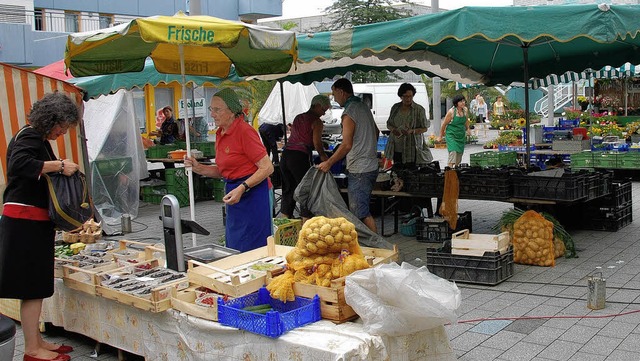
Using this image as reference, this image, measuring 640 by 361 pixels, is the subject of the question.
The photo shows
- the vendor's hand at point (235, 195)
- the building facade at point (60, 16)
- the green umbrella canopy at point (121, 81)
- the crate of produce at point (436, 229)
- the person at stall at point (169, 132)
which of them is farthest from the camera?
the building facade at point (60, 16)

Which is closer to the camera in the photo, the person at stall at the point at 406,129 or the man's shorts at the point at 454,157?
the person at stall at the point at 406,129

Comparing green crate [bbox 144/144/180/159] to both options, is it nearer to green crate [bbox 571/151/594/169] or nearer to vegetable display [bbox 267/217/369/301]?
green crate [bbox 571/151/594/169]

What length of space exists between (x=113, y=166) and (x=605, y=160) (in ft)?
31.6

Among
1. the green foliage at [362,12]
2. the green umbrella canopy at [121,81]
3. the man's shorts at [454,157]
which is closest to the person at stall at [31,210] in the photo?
the green umbrella canopy at [121,81]

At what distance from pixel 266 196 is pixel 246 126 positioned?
620 millimetres

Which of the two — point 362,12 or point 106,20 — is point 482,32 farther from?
point 106,20

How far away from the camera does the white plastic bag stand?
3719 mm

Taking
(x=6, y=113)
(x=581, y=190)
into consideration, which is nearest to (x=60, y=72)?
(x=6, y=113)

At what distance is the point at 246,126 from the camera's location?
18.4 feet

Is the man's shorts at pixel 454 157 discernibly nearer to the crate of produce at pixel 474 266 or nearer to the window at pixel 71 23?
the crate of produce at pixel 474 266

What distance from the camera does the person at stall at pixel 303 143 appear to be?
930 cm

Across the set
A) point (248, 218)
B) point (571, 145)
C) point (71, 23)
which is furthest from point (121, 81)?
point (71, 23)

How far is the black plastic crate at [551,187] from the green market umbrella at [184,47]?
3170mm

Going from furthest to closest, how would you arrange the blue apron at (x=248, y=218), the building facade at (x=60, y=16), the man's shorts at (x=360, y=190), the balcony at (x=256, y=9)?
the balcony at (x=256, y=9)
the building facade at (x=60, y=16)
the man's shorts at (x=360, y=190)
the blue apron at (x=248, y=218)
